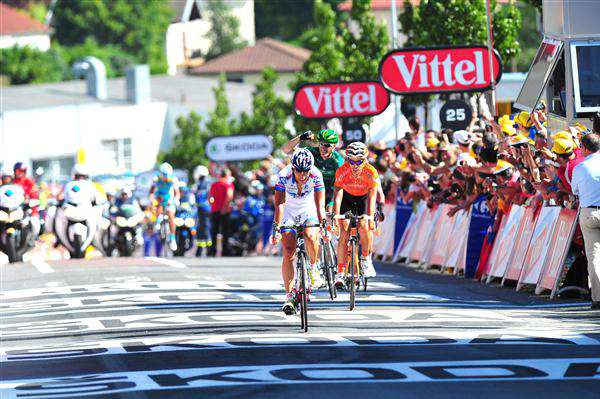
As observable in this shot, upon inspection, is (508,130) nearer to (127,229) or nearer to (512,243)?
(512,243)

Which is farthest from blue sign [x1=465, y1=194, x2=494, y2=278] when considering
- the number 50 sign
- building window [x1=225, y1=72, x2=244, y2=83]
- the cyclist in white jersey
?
building window [x1=225, y1=72, x2=244, y2=83]

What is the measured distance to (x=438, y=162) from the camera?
2378 centimetres

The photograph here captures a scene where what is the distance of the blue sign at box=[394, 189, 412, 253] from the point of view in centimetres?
2539

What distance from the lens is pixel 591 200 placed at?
15.5 m

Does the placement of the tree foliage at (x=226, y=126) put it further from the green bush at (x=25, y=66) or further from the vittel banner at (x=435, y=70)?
the vittel banner at (x=435, y=70)

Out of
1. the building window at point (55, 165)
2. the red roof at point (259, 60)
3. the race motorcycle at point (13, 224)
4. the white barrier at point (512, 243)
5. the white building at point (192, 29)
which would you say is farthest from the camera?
the white building at point (192, 29)

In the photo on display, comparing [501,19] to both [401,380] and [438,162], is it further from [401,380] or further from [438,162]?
[401,380]

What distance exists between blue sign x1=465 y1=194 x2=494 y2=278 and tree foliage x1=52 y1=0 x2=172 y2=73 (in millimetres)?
104875

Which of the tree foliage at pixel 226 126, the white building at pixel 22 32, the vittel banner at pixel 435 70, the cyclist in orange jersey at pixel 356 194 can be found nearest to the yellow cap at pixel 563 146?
the cyclist in orange jersey at pixel 356 194

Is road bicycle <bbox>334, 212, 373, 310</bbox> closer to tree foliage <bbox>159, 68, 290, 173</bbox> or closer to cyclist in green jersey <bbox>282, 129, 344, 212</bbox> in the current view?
cyclist in green jersey <bbox>282, 129, 344, 212</bbox>

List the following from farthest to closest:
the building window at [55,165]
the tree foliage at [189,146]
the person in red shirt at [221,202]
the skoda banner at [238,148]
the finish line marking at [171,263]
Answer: the tree foliage at [189,146]
the building window at [55,165]
the skoda banner at [238,148]
the person in red shirt at [221,202]
the finish line marking at [171,263]

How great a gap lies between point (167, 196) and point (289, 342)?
58.4 feet

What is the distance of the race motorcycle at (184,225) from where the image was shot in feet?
102

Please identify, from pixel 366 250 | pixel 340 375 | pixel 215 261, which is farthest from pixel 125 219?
pixel 340 375
